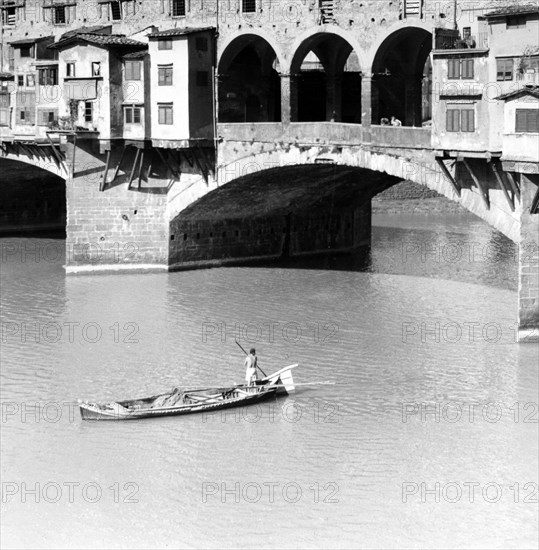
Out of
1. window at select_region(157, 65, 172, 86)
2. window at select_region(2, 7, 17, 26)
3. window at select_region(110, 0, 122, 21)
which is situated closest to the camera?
Answer: window at select_region(157, 65, 172, 86)

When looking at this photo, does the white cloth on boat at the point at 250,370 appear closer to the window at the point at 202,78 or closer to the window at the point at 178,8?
the window at the point at 202,78

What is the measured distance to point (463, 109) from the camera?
1395 inches

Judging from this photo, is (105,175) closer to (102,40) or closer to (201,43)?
(102,40)

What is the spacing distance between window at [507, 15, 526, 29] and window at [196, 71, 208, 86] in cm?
1256

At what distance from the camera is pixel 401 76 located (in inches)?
1726

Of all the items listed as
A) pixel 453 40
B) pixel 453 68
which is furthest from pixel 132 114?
pixel 453 68

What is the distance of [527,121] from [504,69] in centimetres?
209

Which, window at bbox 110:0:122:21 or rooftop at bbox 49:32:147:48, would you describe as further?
window at bbox 110:0:122:21

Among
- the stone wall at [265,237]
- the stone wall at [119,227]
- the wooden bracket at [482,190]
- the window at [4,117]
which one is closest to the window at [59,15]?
the window at [4,117]

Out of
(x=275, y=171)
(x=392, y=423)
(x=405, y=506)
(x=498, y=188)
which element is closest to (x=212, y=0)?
(x=275, y=171)

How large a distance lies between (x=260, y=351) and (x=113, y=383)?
4.44 meters

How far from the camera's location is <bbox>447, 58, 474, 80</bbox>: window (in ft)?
115

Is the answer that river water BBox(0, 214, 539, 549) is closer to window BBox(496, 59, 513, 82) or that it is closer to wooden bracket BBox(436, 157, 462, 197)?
wooden bracket BBox(436, 157, 462, 197)

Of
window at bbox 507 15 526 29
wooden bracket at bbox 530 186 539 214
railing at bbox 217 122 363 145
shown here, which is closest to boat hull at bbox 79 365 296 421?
wooden bracket at bbox 530 186 539 214
